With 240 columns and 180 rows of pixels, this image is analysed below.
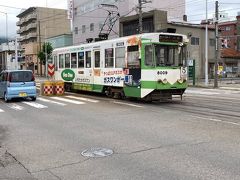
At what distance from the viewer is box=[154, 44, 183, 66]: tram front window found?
1677cm

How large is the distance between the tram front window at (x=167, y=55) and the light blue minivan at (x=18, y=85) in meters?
6.99

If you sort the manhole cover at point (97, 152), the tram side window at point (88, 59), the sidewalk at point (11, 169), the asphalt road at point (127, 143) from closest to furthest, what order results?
the sidewalk at point (11, 169) → the asphalt road at point (127, 143) → the manhole cover at point (97, 152) → the tram side window at point (88, 59)

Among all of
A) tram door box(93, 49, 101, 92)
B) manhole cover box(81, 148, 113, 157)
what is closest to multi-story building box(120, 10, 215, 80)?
tram door box(93, 49, 101, 92)

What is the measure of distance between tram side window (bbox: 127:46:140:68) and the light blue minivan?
5401 mm

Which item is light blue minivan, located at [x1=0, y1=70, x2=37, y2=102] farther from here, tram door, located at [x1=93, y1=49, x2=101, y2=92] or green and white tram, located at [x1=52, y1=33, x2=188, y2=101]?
green and white tram, located at [x1=52, y1=33, x2=188, y2=101]

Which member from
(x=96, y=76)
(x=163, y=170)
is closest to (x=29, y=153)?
(x=163, y=170)

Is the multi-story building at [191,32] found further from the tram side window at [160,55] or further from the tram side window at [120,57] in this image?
the tram side window at [160,55]

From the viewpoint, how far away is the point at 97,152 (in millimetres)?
7973

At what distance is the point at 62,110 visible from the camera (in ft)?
50.7

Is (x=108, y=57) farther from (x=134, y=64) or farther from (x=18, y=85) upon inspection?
(x=18, y=85)

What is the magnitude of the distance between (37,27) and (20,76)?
89.7 meters

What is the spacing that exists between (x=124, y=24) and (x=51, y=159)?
162 feet

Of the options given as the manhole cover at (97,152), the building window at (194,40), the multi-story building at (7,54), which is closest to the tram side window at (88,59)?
the manhole cover at (97,152)

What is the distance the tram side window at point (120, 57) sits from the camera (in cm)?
1847
